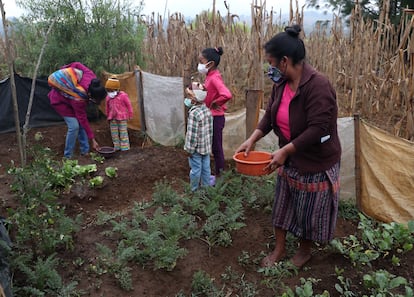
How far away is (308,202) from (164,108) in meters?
4.14

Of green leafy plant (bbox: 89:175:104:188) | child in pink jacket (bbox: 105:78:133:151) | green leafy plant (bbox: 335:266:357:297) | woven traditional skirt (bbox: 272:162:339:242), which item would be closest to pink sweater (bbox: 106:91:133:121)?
child in pink jacket (bbox: 105:78:133:151)

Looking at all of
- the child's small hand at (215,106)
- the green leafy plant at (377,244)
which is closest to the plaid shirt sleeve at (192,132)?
the child's small hand at (215,106)

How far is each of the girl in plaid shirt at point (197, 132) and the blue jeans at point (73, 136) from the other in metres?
2.46

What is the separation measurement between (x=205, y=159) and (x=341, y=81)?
4.87 m

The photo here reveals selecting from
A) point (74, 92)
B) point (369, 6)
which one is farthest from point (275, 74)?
point (369, 6)

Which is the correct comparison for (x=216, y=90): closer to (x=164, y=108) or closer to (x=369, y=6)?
(x=164, y=108)

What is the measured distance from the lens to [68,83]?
5430 millimetres

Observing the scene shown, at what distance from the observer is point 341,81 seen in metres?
7.93

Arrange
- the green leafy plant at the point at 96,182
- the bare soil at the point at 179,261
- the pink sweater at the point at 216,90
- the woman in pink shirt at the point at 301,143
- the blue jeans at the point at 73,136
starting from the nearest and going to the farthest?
the woman in pink shirt at the point at 301,143
the bare soil at the point at 179,261
the pink sweater at the point at 216,90
the green leafy plant at the point at 96,182
the blue jeans at the point at 73,136

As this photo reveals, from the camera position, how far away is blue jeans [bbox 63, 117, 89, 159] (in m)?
5.78

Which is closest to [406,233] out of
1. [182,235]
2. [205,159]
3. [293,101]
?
[293,101]

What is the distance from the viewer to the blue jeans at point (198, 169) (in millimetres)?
4246

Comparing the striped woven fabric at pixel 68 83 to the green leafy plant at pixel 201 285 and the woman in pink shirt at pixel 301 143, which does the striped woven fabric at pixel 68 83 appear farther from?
the green leafy plant at pixel 201 285

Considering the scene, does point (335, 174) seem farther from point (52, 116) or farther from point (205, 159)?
point (52, 116)
